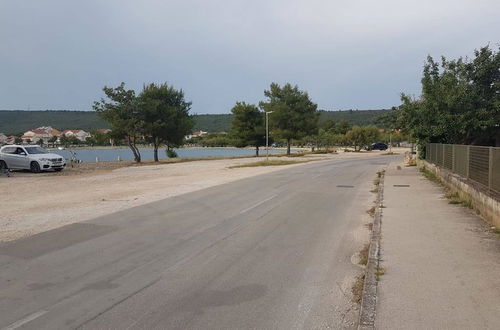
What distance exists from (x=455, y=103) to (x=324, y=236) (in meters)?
15.8

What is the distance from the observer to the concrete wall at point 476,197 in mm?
9148

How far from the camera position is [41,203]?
14438 mm

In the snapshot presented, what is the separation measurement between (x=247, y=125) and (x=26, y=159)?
39136mm

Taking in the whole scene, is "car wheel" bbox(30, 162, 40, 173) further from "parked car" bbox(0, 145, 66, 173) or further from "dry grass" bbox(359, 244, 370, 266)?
"dry grass" bbox(359, 244, 370, 266)

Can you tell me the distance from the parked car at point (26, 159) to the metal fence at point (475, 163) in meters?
23.6

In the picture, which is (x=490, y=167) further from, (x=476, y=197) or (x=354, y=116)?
(x=354, y=116)

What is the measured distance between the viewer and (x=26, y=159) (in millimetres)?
28891

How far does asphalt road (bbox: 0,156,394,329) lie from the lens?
4.77 metres

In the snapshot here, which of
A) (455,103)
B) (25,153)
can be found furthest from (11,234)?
(25,153)

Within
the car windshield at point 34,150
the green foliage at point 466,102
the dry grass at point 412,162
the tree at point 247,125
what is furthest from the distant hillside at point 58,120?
the green foliage at point 466,102

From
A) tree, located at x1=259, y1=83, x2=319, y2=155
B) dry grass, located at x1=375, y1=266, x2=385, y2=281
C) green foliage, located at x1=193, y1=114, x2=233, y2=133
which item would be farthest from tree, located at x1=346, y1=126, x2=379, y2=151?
green foliage, located at x1=193, y1=114, x2=233, y2=133

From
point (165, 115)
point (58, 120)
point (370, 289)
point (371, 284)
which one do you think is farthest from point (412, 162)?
point (58, 120)

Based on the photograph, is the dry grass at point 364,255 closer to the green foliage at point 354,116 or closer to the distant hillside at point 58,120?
the distant hillside at point 58,120

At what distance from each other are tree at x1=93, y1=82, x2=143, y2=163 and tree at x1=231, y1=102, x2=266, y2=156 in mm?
23614
